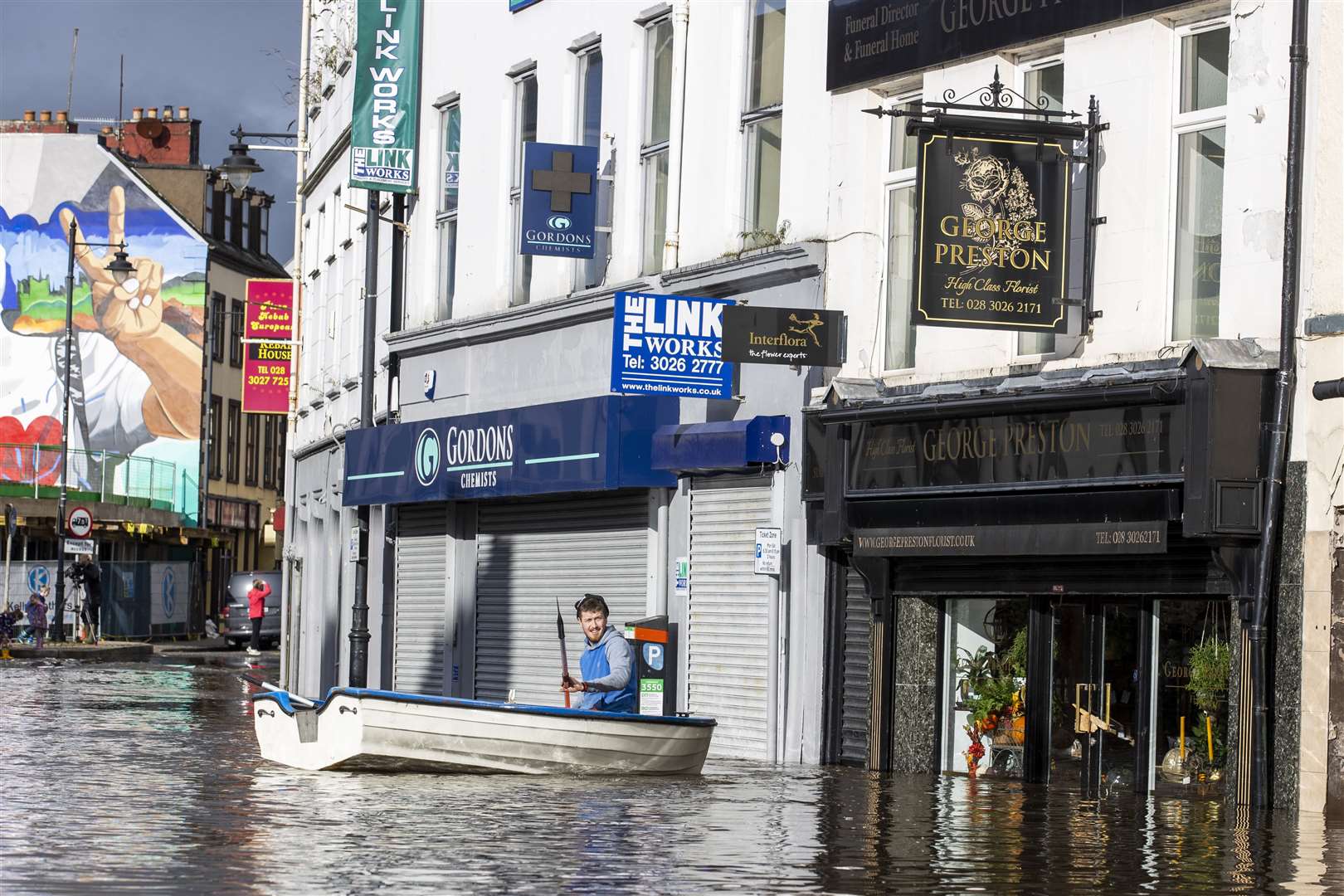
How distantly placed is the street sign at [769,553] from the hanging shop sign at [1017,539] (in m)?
1.20

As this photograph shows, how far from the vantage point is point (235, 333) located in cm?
8956

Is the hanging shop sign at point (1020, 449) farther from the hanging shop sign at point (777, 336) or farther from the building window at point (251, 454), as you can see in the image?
the building window at point (251, 454)

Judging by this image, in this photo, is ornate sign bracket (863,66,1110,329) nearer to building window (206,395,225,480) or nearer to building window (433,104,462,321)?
building window (433,104,462,321)

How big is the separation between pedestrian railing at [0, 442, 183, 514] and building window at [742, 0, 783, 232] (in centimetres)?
4766

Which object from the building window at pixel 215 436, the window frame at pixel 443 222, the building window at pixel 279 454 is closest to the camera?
the window frame at pixel 443 222

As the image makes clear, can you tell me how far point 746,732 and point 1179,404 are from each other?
7005 millimetres

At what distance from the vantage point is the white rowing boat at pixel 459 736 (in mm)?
18109

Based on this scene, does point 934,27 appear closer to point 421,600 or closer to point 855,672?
point 855,672

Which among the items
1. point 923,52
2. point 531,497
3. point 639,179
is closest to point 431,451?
point 531,497

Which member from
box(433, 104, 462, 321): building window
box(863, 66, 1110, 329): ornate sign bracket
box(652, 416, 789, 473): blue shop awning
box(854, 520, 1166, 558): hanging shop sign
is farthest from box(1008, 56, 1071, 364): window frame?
box(433, 104, 462, 321): building window

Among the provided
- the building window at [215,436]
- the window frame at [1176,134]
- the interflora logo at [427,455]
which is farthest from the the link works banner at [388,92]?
the building window at [215,436]

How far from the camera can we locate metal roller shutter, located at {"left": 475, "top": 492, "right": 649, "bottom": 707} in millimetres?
25875

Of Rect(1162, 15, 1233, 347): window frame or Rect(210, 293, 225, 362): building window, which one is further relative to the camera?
Rect(210, 293, 225, 362): building window

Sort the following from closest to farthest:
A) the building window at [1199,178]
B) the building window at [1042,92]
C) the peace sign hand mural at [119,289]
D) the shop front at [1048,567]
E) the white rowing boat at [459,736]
Result: the shop front at [1048,567], the white rowing boat at [459,736], the building window at [1199,178], the building window at [1042,92], the peace sign hand mural at [119,289]
